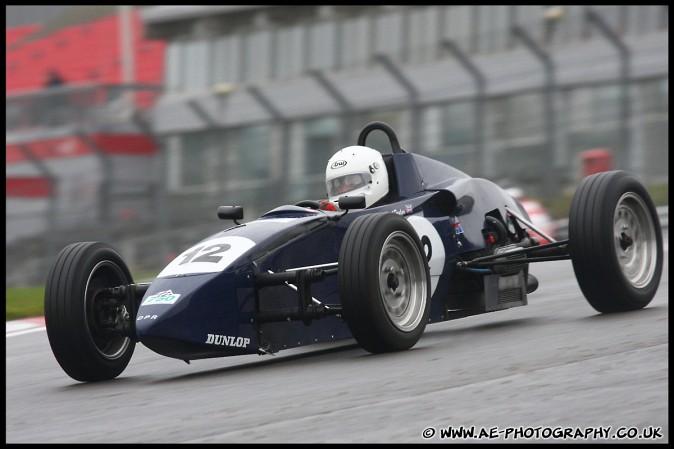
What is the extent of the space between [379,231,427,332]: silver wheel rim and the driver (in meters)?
1.19

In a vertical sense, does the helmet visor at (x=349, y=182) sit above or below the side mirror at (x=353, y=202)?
above

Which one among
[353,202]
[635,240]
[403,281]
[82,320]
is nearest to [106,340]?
[82,320]

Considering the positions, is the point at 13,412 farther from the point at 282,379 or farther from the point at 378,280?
the point at 378,280

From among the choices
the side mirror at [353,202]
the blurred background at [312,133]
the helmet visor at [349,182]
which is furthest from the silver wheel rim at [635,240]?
the blurred background at [312,133]

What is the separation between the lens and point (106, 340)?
8.02m

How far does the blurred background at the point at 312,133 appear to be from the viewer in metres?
17.5

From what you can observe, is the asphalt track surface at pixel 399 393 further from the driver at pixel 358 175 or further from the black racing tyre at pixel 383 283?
the driver at pixel 358 175

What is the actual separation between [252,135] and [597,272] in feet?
35.8

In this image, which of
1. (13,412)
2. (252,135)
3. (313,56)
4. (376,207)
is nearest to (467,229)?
(376,207)

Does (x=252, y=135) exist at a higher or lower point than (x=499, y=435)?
higher

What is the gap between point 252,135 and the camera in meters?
18.9

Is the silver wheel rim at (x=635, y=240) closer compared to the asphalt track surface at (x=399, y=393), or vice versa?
the asphalt track surface at (x=399, y=393)

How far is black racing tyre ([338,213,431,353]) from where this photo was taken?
720cm

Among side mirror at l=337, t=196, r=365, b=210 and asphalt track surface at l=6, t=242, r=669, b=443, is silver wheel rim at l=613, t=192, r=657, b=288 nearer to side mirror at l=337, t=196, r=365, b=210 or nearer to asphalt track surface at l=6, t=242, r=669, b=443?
asphalt track surface at l=6, t=242, r=669, b=443
